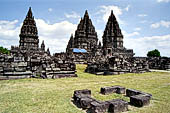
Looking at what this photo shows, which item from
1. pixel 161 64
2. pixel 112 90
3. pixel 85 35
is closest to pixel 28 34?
pixel 85 35

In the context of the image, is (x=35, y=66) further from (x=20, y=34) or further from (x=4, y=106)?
(x=20, y=34)

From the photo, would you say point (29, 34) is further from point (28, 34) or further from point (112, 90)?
point (112, 90)

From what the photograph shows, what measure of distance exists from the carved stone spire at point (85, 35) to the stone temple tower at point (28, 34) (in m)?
18.9

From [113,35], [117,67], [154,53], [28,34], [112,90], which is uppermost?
[113,35]

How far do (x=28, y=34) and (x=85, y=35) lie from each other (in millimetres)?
25085

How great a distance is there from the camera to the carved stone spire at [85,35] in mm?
57000

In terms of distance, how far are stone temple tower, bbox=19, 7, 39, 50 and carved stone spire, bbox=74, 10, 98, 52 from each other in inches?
746

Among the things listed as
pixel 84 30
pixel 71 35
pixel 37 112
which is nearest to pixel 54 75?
pixel 37 112

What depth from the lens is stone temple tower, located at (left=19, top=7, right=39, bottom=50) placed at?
147 feet

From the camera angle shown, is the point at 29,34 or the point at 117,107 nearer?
the point at 117,107

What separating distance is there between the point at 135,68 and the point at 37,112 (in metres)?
14.2

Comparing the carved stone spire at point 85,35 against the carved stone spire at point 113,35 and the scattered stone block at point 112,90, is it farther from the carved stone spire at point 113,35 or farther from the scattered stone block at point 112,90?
the scattered stone block at point 112,90

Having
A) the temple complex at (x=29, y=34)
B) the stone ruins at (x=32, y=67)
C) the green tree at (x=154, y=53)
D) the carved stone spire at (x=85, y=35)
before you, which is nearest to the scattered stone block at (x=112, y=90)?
the stone ruins at (x=32, y=67)

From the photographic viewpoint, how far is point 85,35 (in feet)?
195
